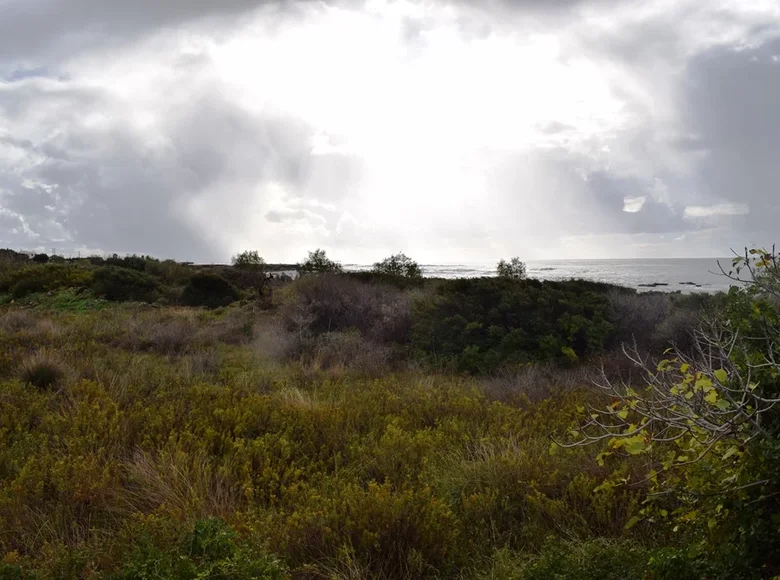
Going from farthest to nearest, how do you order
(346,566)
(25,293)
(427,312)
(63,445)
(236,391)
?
(25,293)
(427,312)
(236,391)
(63,445)
(346,566)

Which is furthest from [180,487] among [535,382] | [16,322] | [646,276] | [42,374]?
[646,276]

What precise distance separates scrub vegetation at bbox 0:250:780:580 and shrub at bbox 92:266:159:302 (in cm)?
1163

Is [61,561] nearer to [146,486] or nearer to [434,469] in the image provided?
[146,486]

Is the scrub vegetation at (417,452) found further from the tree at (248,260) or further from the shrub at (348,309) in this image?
the tree at (248,260)

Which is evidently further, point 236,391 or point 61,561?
point 236,391

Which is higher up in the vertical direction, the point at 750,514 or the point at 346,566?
the point at 750,514

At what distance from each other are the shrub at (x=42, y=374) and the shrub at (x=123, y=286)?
14731mm

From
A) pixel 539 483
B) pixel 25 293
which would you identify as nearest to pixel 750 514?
pixel 539 483

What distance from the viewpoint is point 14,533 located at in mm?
3557

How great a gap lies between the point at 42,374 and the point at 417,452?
17.6 ft

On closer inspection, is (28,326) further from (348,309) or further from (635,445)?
(635,445)

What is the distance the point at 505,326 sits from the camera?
10.8 meters

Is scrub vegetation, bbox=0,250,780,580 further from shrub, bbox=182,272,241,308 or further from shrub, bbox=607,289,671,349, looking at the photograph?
shrub, bbox=182,272,241,308

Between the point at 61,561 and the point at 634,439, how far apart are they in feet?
9.96
